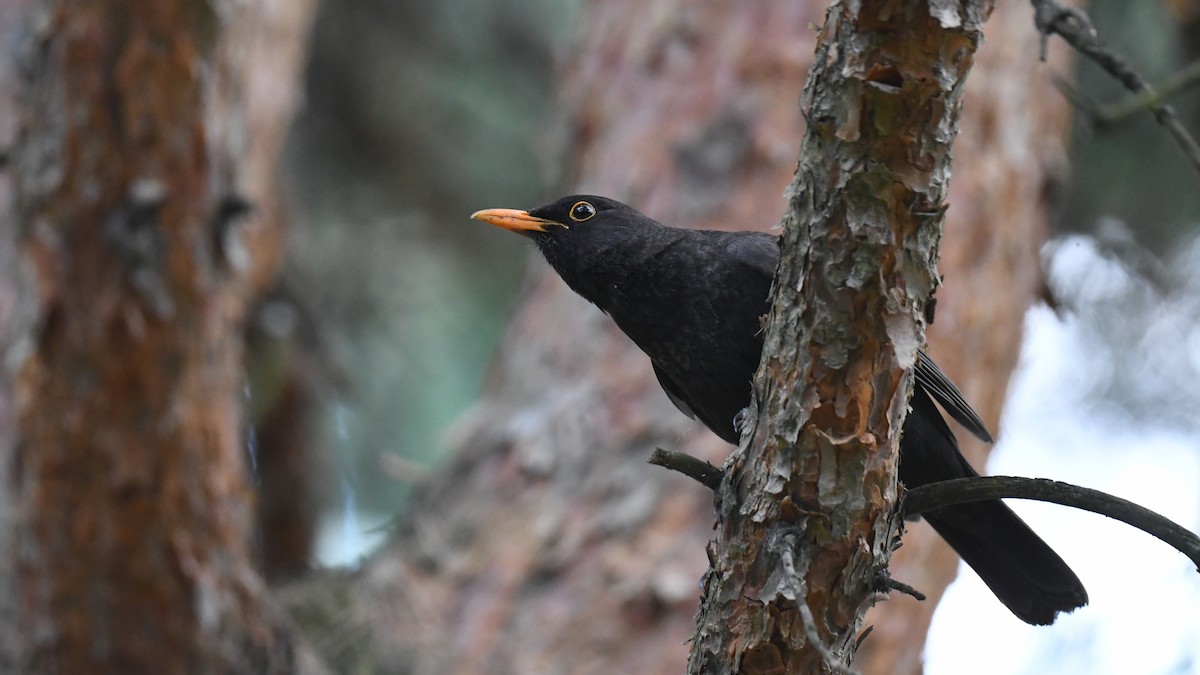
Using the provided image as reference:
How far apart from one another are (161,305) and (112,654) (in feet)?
4.31

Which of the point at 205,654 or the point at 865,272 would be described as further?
the point at 205,654

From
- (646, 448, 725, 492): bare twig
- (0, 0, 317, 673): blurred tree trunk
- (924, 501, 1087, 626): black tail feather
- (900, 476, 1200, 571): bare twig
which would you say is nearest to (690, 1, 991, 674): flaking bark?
(646, 448, 725, 492): bare twig

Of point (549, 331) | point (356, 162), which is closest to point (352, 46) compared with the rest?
point (356, 162)

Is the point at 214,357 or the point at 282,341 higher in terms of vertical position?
the point at 214,357

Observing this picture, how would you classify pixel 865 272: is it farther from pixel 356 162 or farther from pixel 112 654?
pixel 356 162


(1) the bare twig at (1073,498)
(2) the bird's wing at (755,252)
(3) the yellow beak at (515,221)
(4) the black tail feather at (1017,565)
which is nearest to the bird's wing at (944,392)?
(4) the black tail feather at (1017,565)

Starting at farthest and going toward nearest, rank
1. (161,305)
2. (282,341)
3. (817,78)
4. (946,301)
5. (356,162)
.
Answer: (356,162)
(282,341)
(946,301)
(161,305)
(817,78)

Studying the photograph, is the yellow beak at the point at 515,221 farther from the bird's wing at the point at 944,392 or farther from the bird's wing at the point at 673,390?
the bird's wing at the point at 944,392

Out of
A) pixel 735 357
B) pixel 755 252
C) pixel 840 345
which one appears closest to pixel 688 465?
pixel 840 345

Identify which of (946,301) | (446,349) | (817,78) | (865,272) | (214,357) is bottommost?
(446,349)

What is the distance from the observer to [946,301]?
19.2 ft

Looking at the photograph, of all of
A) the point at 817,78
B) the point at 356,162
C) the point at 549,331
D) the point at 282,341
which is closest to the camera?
the point at 817,78

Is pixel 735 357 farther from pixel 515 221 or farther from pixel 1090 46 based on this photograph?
pixel 1090 46

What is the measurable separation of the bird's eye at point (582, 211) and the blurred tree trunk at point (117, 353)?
1266 mm
